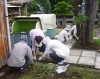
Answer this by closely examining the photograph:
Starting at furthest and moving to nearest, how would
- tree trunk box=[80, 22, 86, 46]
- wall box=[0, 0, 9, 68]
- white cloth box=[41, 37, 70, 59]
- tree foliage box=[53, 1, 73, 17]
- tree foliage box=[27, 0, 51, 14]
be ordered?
tree foliage box=[27, 0, 51, 14] < tree foliage box=[53, 1, 73, 17] < tree trunk box=[80, 22, 86, 46] < white cloth box=[41, 37, 70, 59] < wall box=[0, 0, 9, 68]

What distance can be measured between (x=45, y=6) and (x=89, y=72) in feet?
50.0

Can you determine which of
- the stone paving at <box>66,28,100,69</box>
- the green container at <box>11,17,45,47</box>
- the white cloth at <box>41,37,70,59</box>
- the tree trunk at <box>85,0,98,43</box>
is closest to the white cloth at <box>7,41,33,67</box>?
the white cloth at <box>41,37,70,59</box>

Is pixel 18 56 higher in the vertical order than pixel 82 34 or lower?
lower

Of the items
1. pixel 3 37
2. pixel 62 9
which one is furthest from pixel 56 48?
pixel 62 9

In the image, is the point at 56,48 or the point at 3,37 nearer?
the point at 3,37

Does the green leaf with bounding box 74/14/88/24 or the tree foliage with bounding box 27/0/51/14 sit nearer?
the green leaf with bounding box 74/14/88/24

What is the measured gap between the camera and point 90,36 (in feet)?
25.4

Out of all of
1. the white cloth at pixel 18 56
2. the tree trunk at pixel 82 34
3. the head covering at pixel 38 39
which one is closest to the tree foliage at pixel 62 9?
the tree trunk at pixel 82 34

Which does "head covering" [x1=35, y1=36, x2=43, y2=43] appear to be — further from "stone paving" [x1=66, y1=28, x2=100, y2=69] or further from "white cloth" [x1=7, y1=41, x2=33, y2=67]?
"stone paving" [x1=66, y1=28, x2=100, y2=69]

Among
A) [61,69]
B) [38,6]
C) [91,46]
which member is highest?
[38,6]

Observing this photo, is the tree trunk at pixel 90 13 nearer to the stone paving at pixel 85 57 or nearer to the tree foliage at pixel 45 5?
the stone paving at pixel 85 57

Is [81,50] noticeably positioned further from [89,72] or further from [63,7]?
[63,7]

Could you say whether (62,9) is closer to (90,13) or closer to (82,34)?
(90,13)

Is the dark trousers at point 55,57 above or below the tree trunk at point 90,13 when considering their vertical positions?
below
